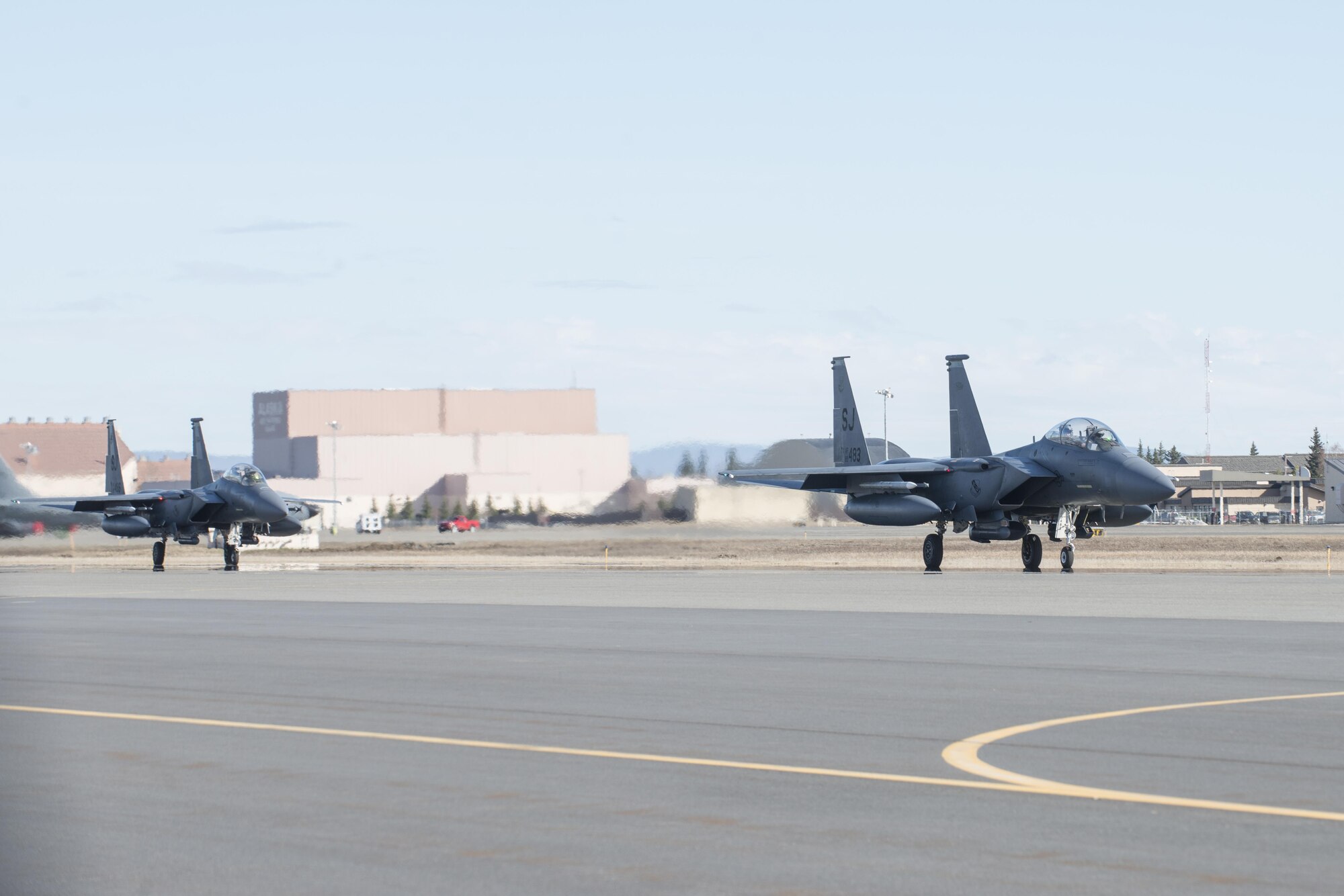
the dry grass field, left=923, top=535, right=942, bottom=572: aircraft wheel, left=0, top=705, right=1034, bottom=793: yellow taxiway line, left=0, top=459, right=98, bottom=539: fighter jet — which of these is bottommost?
the dry grass field

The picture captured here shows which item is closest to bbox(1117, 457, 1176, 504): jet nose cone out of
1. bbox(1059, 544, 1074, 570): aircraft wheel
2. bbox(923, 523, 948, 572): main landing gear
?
bbox(1059, 544, 1074, 570): aircraft wheel

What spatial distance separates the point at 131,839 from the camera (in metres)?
7.64

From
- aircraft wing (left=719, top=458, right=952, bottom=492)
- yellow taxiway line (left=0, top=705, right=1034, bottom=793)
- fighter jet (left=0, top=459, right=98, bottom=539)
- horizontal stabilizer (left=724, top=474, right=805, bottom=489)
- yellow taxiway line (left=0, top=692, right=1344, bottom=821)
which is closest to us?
yellow taxiway line (left=0, top=692, right=1344, bottom=821)

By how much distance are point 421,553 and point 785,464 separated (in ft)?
53.8

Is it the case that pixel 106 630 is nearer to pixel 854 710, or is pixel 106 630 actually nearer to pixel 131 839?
pixel 854 710

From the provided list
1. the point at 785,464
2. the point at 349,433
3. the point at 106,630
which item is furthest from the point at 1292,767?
the point at 349,433

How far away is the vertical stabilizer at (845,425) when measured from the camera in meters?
45.4

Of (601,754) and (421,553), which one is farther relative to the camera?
(421,553)

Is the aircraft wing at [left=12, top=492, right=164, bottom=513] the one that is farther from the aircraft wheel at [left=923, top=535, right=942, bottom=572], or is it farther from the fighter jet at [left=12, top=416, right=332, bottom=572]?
the aircraft wheel at [left=923, top=535, right=942, bottom=572]

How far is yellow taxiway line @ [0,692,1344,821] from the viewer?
8.31 meters

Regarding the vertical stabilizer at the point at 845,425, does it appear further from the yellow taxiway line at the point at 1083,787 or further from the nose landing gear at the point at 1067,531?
the yellow taxiway line at the point at 1083,787

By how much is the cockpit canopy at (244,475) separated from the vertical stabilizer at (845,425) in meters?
17.3

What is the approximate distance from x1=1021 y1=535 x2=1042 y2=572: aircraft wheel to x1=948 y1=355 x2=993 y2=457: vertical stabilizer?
3.35 meters

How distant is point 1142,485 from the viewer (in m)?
35.0
